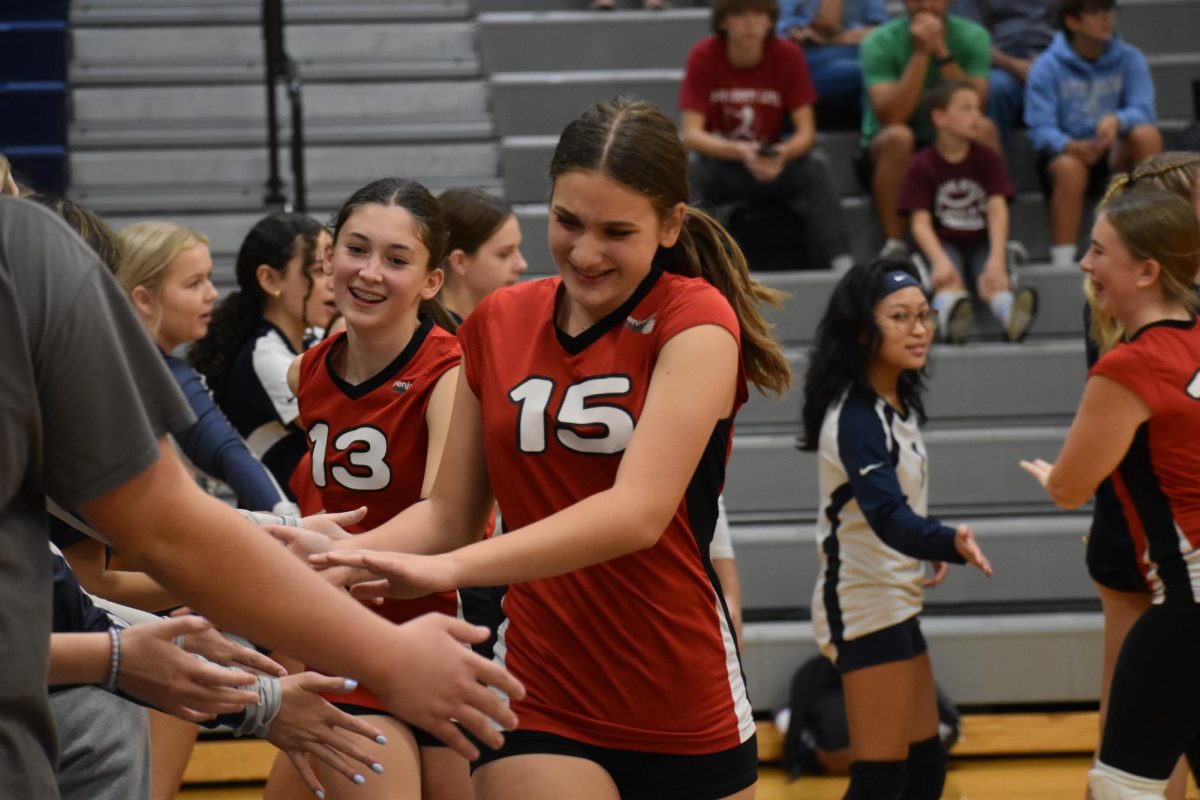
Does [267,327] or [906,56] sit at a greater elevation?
[906,56]

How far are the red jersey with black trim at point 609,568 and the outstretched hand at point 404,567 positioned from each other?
0.28m

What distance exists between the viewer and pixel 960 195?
5945 millimetres

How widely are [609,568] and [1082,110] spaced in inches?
189

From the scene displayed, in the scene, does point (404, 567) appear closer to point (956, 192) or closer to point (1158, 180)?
point (1158, 180)

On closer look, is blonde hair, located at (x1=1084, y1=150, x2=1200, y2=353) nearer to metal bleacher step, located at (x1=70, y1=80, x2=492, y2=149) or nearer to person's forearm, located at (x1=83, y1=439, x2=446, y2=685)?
person's forearm, located at (x1=83, y1=439, x2=446, y2=685)

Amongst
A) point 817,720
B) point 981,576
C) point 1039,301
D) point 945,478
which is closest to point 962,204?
point 1039,301

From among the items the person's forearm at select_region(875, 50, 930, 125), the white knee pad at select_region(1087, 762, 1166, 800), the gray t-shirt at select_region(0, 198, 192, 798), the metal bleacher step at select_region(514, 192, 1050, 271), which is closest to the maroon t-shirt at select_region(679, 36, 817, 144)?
the person's forearm at select_region(875, 50, 930, 125)

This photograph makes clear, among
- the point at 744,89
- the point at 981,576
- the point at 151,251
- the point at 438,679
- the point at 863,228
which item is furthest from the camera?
the point at 863,228

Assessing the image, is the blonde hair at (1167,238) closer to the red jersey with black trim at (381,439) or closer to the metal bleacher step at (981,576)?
the red jersey with black trim at (381,439)

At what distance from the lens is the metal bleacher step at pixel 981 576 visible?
5102 mm

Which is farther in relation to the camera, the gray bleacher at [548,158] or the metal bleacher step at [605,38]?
the metal bleacher step at [605,38]

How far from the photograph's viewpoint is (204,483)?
394cm

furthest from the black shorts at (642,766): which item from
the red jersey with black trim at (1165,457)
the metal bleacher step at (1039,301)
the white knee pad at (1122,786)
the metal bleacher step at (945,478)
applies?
the metal bleacher step at (1039,301)

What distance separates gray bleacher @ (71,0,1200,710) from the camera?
5.10 metres
